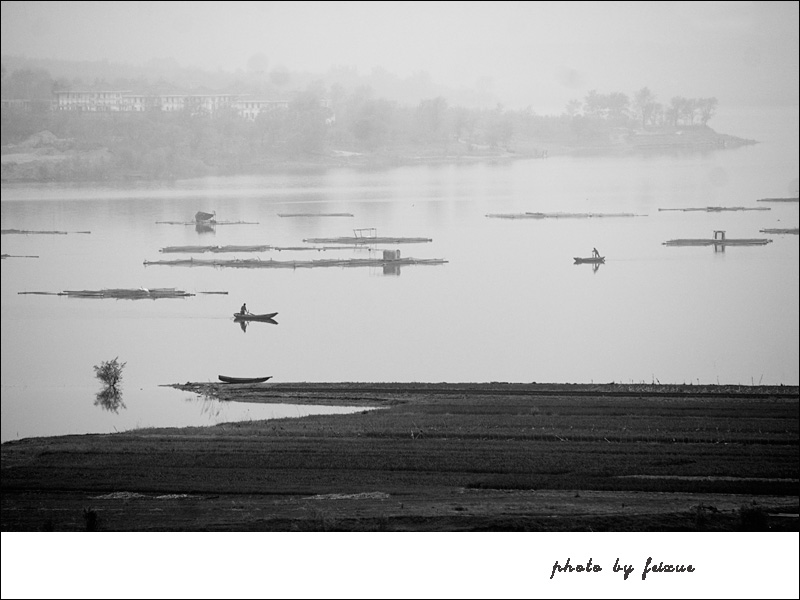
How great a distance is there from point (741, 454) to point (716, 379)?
8835 mm

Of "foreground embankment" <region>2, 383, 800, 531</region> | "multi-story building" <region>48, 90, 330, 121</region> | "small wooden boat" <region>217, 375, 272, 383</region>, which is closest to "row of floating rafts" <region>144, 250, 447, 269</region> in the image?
"small wooden boat" <region>217, 375, 272, 383</region>

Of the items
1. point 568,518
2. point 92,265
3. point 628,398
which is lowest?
point 92,265

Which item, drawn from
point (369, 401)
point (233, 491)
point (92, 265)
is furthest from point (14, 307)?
point (233, 491)

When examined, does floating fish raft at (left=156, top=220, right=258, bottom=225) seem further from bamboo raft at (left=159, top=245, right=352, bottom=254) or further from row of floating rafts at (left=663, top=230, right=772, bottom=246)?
row of floating rafts at (left=663, top=230, right=772, bottom=246)

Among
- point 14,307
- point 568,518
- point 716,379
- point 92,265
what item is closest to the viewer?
point 568,518

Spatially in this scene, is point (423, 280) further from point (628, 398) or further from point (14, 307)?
point (628, 398)

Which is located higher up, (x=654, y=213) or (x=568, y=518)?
(x=568, y=518)

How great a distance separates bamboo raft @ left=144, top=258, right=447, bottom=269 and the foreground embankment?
69.1 feet

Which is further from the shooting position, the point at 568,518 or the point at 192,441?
the point at 192,441

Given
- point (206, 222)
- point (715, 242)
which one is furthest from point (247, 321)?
point (206, 222)

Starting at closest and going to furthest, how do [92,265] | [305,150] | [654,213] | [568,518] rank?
[568,518], [92,265], [654,213], [305,150]

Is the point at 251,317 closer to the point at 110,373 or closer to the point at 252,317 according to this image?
the point at 252,317

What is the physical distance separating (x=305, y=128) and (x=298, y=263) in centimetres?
3699

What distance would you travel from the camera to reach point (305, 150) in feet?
247
